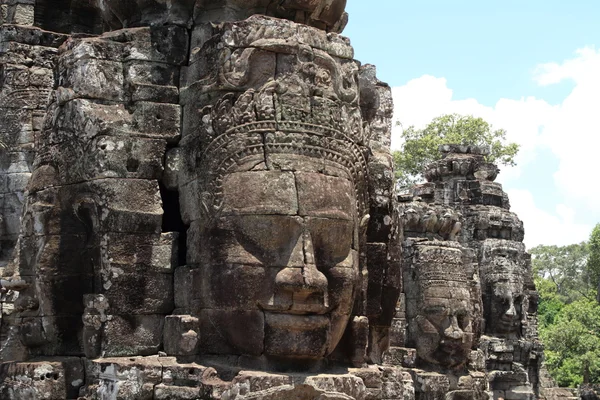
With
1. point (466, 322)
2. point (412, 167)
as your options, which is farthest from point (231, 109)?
point (412, 167)

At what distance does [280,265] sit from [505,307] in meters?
16.0

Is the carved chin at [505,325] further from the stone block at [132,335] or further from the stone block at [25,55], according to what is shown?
the stone block at [132,335]

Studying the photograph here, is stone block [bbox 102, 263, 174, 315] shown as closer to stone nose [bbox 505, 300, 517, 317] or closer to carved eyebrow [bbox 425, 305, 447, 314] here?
carved eyebrow [bbox 425, 305, 447, 314]

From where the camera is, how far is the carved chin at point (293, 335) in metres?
7.59

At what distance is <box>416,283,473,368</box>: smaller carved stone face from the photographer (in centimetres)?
1463

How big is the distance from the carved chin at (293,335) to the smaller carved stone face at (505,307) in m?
15.6

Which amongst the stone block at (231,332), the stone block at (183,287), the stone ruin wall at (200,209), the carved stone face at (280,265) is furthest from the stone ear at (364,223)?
the stone block at (183,287)

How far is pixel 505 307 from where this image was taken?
22.8m

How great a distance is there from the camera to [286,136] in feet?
25.7

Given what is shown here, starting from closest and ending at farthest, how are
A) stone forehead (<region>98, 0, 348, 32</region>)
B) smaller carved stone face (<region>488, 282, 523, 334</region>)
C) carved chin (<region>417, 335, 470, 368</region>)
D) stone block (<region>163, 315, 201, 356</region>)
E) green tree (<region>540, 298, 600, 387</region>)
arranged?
stone block (<region>163, 315, 201, 356</region>), stone forehead (<region>98, 0, 348, 32</region>), carved chin (<region>417, 335, 470, 368</region>), smaller carved stone face (<region>488, 282, 523, 334</region>), green tree (<region>540, 298, 600, 387</region>)

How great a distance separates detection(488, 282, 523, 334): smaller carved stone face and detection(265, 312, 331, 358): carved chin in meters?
15.6

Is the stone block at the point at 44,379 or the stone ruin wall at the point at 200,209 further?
the stone block at the point at 44,379

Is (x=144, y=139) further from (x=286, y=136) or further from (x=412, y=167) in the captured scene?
(x=412, y=167)

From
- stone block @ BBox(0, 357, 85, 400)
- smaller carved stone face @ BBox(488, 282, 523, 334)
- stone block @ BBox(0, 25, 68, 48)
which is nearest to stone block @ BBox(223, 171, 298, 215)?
stone block @ BBox(0, 357, 85, 400)
